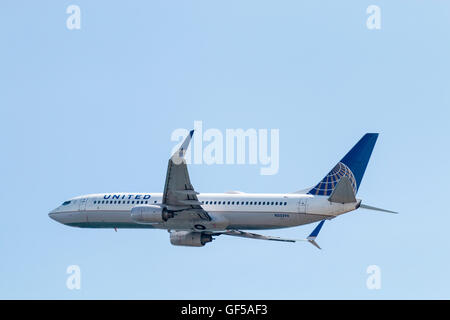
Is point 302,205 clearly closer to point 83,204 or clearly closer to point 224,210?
point 224,210

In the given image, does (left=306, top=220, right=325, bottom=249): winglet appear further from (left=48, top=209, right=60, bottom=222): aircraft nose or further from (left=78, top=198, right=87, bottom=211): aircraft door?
(left=48, top=209, right=60, bottom=222): aircraft nose

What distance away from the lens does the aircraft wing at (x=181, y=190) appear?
6281 cm

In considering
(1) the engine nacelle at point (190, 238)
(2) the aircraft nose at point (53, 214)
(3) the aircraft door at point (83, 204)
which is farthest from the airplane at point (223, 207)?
(2) the aircraft nose at point (53, 214)

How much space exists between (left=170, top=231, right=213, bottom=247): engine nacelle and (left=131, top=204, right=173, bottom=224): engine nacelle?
15.0 feet

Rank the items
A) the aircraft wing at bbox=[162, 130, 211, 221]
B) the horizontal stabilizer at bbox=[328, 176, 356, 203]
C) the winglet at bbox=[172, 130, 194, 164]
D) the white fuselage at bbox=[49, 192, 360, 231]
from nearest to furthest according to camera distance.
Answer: the winglet at bbox=[172, 130, 194, 164] → the aircraft wing at bbox=[162, 130, 211, 221] → the horizontal stabilizer at bbox=[328, 176, 356, 203] → the white fuselage at bbox=[49, 192, 360, 231]

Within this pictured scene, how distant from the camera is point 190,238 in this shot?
71312mm

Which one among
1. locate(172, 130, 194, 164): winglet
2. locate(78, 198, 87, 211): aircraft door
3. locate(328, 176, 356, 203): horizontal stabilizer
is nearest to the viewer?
locate(172, 130, 194, 164): winglet

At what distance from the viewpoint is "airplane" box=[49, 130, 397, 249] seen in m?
64.9

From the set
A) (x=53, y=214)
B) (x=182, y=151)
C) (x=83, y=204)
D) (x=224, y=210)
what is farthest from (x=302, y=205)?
(x=53, y=214)

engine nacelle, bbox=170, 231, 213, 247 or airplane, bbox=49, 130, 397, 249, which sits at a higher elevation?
airplane, bbox=49, 130, 397, 249

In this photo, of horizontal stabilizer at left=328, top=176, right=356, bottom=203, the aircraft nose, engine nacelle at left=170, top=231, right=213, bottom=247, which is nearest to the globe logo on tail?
horizontal stabilizer at left=328, top=176, right=356, bottom=203

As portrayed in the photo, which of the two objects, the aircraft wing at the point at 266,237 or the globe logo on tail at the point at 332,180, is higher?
the globe logo on tail at the point at 332,180

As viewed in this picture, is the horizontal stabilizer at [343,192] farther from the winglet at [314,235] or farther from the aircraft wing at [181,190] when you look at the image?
the aircraft wing at [181,190]
